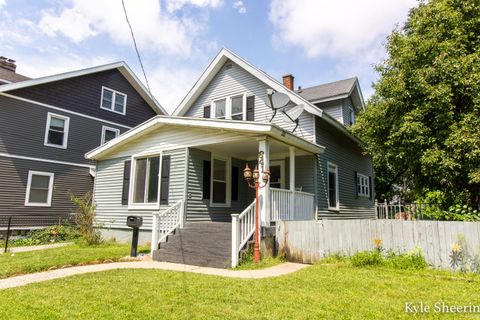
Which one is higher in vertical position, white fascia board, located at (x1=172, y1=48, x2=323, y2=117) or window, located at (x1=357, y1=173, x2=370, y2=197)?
white fascia board, located at (x1=172, y1=48, x2=323, y2=117)

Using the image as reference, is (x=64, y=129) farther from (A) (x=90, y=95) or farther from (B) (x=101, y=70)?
(B) (x=101, y=70)

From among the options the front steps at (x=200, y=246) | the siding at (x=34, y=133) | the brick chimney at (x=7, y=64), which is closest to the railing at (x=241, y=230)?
the front steps at (x=200, y=246)

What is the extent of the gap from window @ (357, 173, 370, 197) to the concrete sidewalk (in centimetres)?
784

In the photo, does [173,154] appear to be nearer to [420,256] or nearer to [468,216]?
[420,256]

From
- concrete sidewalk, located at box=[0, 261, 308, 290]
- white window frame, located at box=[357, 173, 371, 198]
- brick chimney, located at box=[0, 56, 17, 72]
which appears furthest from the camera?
brick chimney, located at box=[0, 56, 17, 72]

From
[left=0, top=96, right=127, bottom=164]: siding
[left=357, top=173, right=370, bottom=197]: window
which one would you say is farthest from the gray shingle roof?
[left=0, top=96, right=127, bottom=164]: siding

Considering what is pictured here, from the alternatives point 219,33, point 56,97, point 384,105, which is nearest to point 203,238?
point 219,33

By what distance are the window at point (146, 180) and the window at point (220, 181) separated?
1842 millimetres

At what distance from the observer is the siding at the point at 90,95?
14.5 m

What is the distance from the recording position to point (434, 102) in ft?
34.2

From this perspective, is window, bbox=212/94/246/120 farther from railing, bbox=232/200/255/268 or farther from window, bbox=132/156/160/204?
railing, bbox=232/200/255/268

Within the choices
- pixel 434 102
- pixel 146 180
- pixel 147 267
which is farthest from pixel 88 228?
pixel 434 102

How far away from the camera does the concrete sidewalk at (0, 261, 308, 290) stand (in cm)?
588

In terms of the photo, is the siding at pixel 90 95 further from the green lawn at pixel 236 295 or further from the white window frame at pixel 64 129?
the green lawn at pixel 236 295
